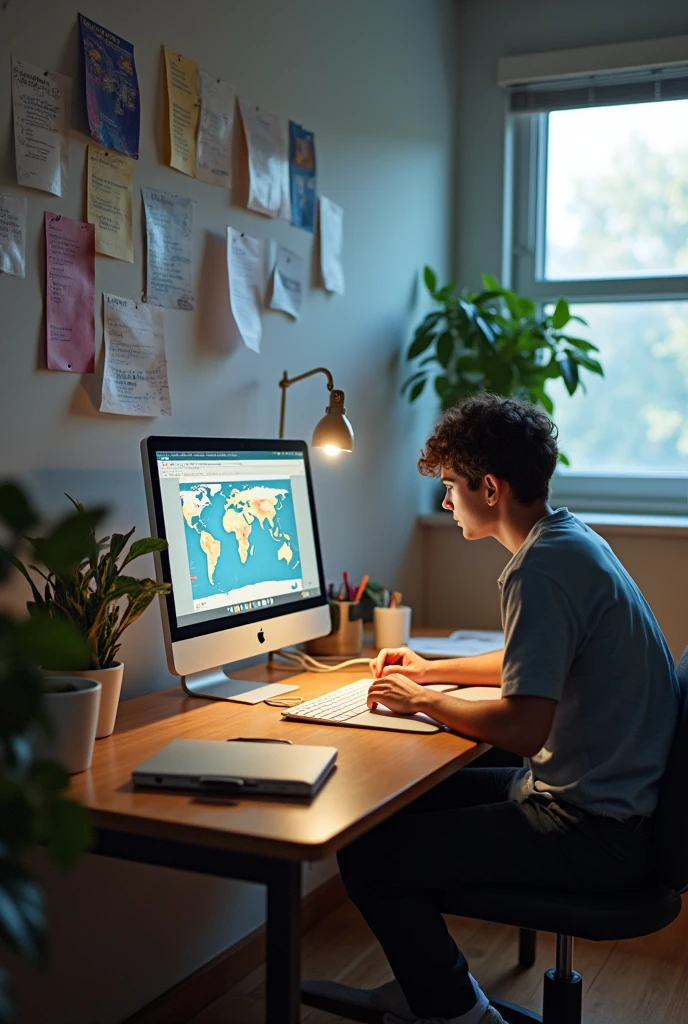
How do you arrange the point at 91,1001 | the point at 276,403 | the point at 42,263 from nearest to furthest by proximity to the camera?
the point at 42,263, the point at 91,1001, the point at 276,403

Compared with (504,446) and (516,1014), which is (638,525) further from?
(516,1014)

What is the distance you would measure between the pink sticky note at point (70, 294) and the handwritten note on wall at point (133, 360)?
49 mm

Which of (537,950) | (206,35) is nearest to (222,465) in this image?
(206,35)

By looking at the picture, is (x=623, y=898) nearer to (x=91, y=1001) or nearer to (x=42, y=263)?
(x=91, y=1001)

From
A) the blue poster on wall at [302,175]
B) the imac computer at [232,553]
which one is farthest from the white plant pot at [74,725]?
the blue poster on wall at [302,175]

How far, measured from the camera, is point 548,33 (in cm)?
325

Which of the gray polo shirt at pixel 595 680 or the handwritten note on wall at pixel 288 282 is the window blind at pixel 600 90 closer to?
the handwritten note on wall at pixel 288 282

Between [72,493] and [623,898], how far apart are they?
3.56ft

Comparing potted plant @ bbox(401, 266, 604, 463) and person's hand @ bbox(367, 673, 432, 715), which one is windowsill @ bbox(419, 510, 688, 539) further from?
person's hand @ bbox(367, 673, 432, 715)

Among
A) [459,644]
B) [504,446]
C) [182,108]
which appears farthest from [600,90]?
[504,446]

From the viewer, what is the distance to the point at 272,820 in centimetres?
122

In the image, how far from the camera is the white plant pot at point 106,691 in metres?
1.53

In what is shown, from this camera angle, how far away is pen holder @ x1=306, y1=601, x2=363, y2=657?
7.39 ft

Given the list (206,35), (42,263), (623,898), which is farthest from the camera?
(206,35)
